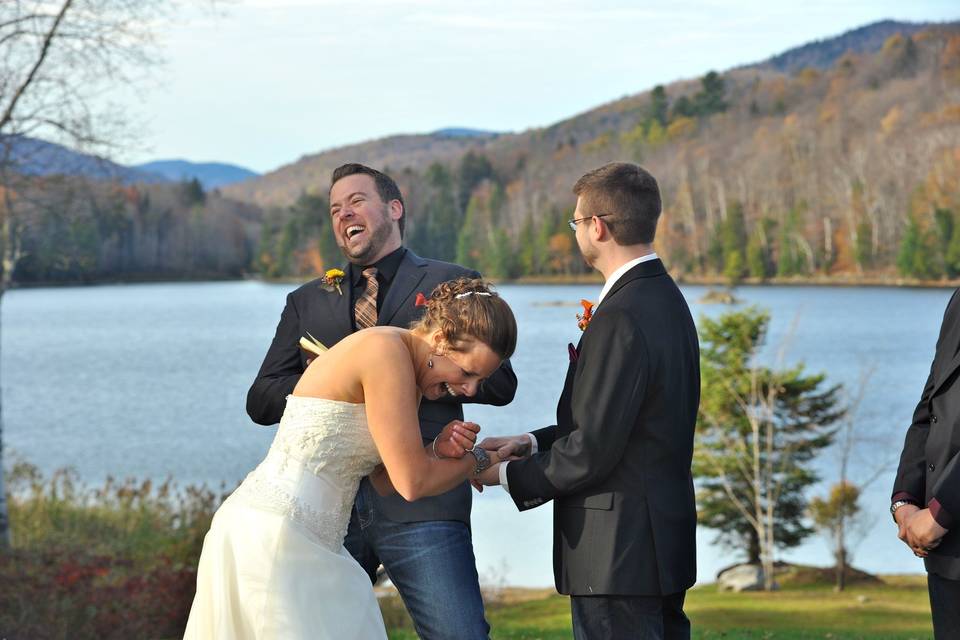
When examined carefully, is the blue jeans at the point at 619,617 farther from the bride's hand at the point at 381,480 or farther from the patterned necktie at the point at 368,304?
the patterned necktie at the point at 368,304

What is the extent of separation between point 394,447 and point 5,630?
6.59 meters

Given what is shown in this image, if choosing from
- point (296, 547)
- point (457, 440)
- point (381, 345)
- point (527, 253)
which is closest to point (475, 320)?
point (381, 345)

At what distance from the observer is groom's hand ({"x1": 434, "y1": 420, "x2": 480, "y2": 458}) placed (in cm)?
375

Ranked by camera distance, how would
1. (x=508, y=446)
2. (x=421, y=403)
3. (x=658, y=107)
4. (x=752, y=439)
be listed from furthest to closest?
(x=658, y=107) → (x=752, y=439) → (x=421, y=403) → (x=508, y=446)

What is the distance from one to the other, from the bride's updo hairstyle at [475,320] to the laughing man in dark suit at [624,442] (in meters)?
0.26

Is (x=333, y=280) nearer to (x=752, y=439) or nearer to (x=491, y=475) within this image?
(x=491, y=475)

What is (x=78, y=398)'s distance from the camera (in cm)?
4034

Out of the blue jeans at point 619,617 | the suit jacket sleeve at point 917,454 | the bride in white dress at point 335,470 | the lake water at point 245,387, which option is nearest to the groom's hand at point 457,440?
the bride in white dress at point 335,470

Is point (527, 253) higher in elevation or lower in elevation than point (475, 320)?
lower

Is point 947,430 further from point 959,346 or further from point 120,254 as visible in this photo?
point 120,254

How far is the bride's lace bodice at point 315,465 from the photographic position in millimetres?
3725

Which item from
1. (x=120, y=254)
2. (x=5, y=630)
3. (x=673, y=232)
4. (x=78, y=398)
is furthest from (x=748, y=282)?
(x=5, y=630)

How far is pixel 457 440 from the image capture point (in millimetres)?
3754

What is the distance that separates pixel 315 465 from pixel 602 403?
→ 1.01m
